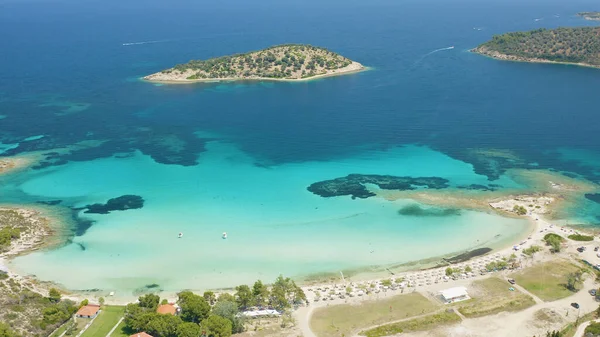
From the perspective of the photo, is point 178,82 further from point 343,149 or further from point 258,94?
point 343,149

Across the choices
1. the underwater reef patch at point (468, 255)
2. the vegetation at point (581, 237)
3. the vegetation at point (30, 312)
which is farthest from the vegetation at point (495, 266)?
the vegetation at point (30, 312)

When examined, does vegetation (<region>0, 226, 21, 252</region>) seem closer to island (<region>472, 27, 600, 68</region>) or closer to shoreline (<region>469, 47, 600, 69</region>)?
shoreline (<region>469, 47, 600, 69</region>)

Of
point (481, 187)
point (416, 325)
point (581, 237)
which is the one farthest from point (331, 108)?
point (416, 325)

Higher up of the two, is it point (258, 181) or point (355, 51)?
point (355, 51)

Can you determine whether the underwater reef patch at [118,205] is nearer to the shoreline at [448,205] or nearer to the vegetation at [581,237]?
the shoreline at [448,205]

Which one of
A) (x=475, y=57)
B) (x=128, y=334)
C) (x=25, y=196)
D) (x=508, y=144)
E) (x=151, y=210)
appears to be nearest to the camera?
(x=128, y=334)

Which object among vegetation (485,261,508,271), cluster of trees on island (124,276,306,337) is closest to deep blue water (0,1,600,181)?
vegetation (485,261,508,271)

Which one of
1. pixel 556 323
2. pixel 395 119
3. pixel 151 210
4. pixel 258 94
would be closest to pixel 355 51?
pixel 258 94

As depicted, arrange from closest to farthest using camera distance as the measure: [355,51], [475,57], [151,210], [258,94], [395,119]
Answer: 1. [151,210]
2. [395,119]
3. [258,94]
4. [475,57]
5. [355,51]
